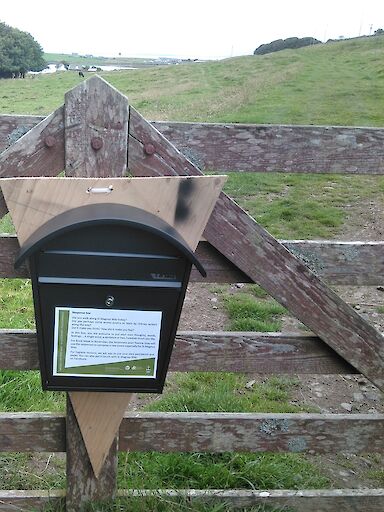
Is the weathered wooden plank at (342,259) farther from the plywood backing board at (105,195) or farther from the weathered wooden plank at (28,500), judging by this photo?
the weathered wooden plank at (28,500)

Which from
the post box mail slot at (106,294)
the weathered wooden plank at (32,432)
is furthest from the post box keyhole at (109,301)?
the weathered wooden plank at (32,432)

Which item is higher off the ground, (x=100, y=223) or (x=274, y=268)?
(x=100, y=223)

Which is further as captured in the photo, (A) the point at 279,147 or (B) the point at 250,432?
(B) the point at 250,432

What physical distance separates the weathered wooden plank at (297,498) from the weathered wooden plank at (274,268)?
1.97ft

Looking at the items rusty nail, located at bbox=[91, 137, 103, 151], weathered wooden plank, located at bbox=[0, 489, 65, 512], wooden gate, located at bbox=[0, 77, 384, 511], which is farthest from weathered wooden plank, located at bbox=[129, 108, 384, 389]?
weathered wooden plank, located at bbox=[0, 489, 65, 512]

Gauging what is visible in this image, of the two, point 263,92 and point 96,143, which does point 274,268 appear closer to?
point 96,143

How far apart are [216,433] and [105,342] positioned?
95cm

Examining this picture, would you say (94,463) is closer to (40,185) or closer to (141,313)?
(141,313)

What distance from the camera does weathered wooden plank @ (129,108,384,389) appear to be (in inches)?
94.3

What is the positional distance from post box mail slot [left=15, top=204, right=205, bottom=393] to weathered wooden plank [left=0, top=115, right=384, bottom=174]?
16.9 inches

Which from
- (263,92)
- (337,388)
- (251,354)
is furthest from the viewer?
(263,92)

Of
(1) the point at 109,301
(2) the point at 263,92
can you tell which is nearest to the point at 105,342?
(1) the point at 109,301

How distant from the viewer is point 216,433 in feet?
9.85

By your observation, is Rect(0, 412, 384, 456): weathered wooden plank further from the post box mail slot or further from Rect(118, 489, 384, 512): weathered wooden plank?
the post box mail slot
